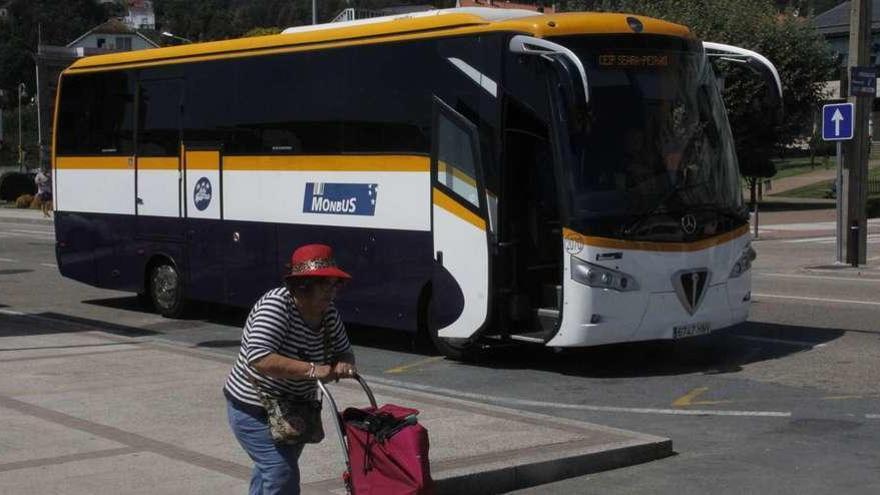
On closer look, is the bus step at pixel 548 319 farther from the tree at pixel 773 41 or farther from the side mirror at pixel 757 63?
the tree at pixel 773 41

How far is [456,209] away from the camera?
1258 cm

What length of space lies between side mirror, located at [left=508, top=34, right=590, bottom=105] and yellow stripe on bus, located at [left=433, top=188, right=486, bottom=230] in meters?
1.56

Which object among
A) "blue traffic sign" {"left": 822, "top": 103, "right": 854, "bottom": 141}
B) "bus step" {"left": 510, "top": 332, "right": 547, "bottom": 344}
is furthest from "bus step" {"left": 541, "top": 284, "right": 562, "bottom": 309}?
"blue traffic sign" {"left": 822, "top": 103, "right": 854, "bottom": 141}

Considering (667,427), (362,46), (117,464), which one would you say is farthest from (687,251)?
(117,464)

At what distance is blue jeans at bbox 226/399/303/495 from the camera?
559cm

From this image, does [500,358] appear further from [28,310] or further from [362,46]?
[28,310]

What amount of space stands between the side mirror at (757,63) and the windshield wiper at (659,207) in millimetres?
1488

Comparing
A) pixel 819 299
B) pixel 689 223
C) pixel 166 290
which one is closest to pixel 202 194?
pixel 166 290

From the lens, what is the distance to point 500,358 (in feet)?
44.4

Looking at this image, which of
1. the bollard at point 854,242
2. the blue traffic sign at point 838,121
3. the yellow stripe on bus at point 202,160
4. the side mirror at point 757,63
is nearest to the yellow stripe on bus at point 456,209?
the side mirror at point 757,63

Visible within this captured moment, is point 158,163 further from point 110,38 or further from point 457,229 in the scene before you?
point 110,38

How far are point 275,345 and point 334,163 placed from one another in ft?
28.4

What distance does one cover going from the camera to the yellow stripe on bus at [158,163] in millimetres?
16562

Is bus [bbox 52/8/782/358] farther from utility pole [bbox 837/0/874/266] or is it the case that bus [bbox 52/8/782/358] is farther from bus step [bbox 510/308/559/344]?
utility pole [bbox 837/0/874/266]
